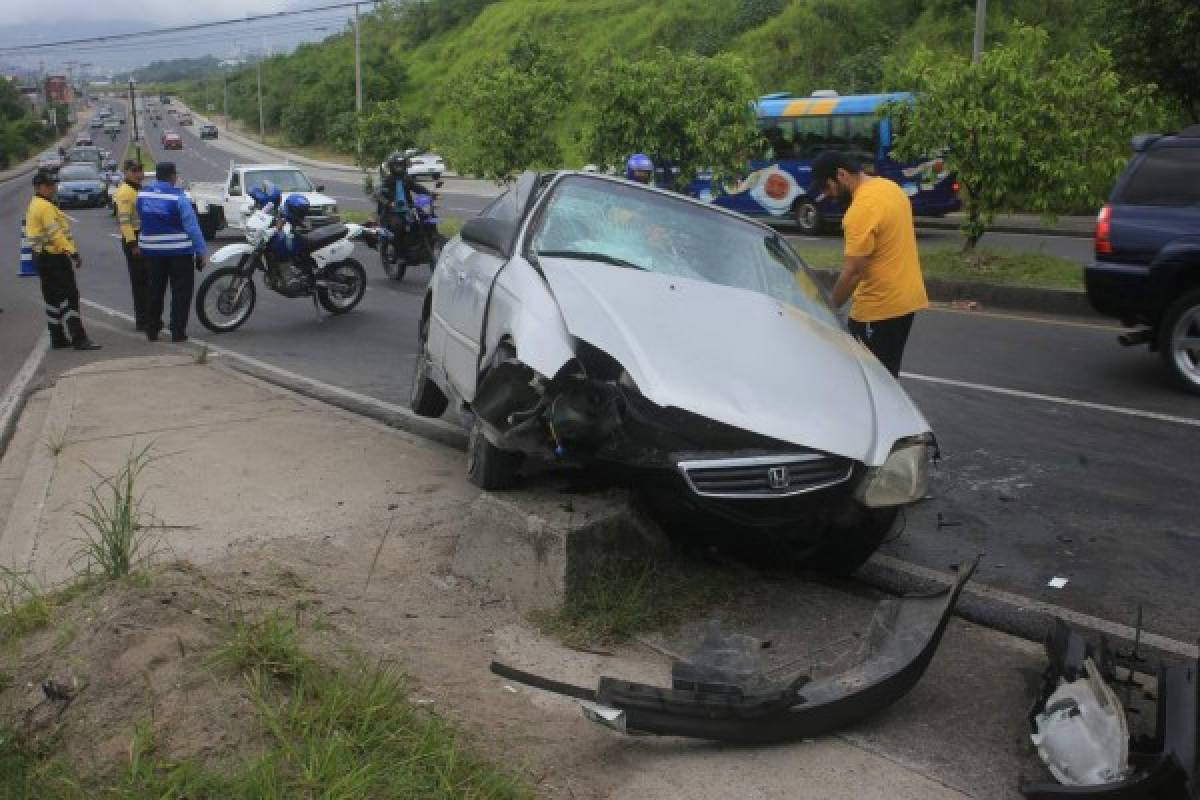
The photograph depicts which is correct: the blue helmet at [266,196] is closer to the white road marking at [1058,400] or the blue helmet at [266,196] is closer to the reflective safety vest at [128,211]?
the reflective safety vest at [128,211]

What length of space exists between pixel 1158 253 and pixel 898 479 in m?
5.69

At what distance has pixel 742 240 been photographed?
19.2 feet

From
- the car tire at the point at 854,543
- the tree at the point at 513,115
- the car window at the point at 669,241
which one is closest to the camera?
the car tire at the point at 854,543

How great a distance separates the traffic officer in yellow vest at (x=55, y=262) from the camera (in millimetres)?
11141

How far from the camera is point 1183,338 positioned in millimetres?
8656

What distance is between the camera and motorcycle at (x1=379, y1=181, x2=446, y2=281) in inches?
636

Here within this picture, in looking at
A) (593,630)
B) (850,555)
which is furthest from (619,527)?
(850,555)

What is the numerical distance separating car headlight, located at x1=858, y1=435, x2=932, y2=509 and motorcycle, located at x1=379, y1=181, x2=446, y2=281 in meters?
12.4

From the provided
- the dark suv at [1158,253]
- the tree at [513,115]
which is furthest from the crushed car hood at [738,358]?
the tree at [513,115]

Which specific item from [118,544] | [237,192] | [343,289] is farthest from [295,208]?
[237,192]

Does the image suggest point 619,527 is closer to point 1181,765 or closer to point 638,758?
point 638,758

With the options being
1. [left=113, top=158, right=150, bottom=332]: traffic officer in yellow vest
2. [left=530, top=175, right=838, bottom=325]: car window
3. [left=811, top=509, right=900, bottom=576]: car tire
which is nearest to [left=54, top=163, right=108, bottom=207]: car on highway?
[left=113, top=158, right=150, bottom=332]: traffic officer in yellow vest

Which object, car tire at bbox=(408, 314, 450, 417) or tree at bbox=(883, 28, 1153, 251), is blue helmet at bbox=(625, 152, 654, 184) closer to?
car tire at bbox=(408, 314, 450, 417)

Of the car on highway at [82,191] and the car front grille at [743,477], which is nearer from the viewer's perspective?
the car front grille at [743,477]
